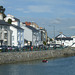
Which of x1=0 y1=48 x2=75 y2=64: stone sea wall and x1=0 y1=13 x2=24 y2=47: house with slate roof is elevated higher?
x1=0 y1=13 x2=24 y2=47: house with slate roof

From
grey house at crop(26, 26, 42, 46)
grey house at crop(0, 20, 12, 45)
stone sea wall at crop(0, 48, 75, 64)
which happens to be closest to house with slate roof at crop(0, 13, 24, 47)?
grey house at crop(0, 20, 12, 45)

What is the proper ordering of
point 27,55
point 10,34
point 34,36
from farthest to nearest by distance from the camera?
point 34,36
point 10,34
point 27,55

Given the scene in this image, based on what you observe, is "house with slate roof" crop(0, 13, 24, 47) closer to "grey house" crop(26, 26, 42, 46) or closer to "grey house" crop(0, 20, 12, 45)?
"grey house" crop(0, 20, 12, 45)

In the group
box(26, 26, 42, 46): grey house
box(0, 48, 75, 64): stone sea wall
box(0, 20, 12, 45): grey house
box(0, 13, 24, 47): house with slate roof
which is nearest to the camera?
box(0, 48, 75, 64): stone sea wall

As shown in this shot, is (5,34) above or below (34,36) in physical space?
below

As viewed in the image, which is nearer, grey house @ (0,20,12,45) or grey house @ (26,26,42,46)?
grey house @ (0,20,12,45)

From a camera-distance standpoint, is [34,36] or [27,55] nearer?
[27,55]

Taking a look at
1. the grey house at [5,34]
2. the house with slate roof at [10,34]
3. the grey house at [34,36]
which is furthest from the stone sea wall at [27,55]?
the grey house at [34,36]

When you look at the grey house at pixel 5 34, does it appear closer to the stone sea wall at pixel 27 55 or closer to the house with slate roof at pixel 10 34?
the house with slate roof at pixel 10 34

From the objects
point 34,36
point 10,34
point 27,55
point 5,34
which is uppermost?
point 34,36

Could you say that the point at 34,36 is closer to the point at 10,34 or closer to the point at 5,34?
the point at 10,34

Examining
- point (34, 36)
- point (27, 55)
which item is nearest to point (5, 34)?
point (27, 55)

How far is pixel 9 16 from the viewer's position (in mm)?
116562

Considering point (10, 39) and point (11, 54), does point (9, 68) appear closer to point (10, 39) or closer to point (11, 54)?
point (11, 54)
